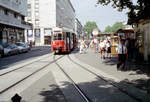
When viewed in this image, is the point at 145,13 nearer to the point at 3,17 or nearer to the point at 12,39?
the point at 3,17

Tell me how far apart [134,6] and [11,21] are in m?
33.2

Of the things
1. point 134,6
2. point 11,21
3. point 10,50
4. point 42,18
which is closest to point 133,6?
point 134,6

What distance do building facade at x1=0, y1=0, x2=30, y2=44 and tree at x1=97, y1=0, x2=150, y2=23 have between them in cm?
2703

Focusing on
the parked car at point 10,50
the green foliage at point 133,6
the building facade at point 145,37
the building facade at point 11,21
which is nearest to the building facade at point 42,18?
the building facade at point 11,21

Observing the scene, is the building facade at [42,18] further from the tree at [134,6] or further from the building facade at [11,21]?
the tree at [134,6]

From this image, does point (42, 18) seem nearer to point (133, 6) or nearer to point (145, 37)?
point (145, 37)

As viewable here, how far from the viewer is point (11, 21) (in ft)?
132

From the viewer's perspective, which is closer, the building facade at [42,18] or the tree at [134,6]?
the tree at [134,6]

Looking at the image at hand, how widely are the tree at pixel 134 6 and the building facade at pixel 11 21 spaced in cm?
2703

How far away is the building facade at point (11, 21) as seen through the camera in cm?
3749

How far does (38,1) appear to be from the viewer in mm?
68438

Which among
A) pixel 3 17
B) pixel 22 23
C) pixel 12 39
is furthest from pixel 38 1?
pixel 3 17

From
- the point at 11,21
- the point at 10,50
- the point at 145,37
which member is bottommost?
the point at 10,50

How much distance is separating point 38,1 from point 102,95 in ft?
216
